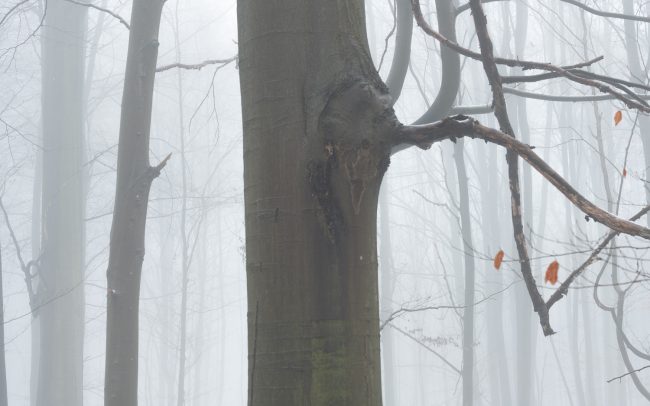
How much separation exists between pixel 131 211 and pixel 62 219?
6.80 metres

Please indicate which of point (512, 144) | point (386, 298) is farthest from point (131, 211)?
point (386, 298)

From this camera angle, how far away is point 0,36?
51.2 feet

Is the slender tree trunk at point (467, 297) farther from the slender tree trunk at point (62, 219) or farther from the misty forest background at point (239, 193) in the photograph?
the slender tree trunk at point (62, 219)

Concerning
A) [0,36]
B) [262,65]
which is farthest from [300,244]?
[0,36]

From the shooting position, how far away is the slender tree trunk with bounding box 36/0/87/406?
922 centimetres

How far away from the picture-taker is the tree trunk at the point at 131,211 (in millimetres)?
3471

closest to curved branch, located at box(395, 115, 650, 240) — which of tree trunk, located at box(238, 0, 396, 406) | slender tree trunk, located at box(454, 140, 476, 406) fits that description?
tree trunk, located at box(238, 0, 396, 406)

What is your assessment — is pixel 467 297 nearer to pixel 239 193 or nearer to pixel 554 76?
pixel 554 76

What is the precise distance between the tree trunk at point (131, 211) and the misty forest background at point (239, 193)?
187 cm

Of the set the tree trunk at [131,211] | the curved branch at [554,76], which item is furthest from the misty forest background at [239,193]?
the tree trunk at [131,211]

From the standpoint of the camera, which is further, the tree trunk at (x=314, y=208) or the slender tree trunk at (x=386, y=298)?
the slender tree trunk at (x=386, y=298)

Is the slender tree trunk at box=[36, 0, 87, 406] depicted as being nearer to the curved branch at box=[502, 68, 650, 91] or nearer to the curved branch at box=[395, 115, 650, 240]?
the curved branch at box=[502, 68, 650, 91]

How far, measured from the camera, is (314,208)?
3.43ft

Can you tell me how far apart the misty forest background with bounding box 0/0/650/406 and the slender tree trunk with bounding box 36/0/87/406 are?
0.03m
